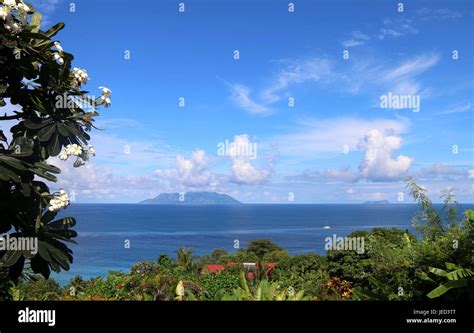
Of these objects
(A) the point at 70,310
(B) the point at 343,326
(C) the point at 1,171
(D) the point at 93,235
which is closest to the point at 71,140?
(C) the point at 1,171

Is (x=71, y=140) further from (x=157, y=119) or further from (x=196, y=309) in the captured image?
(x=157, y=119)

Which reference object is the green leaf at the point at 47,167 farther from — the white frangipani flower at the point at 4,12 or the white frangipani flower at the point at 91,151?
the white frangipani flower at the point at 4,12

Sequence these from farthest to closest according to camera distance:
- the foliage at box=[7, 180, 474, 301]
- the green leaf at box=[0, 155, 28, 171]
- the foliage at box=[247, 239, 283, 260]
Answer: the foliage at box=[247, 239, 283, 260] → the foliage at box=[7, 180, 474, 301] → the green leaf at box=[0, 155, 28, 171]

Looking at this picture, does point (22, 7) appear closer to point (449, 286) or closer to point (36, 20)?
point (36, 20)

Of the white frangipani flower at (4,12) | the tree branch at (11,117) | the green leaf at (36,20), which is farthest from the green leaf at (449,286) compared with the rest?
the white frangipani flower at (4,12)

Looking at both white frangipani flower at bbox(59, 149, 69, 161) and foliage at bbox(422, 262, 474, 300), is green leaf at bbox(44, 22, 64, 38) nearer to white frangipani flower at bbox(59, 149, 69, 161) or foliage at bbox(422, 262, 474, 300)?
white frangipani flower at bbox(59, 149, 69, 161)

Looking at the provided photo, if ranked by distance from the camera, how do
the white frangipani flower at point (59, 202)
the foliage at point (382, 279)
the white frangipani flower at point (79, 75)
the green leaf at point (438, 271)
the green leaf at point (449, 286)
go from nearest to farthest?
the white frangipani flower at point (59, 202) → the white frangipani flower at point (79, 75) → the foliage at point (382, 279) → the green leaf at point (449, 286) → the green leaf at point (438, 271)

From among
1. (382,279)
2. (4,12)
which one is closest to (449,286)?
(382,279)

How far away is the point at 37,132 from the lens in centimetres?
327

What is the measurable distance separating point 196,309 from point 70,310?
938mm

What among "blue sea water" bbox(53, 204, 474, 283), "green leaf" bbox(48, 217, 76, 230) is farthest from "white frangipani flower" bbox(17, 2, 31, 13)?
"blue sea water" bbox(53, 204, 474, 283)

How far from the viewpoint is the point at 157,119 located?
62.7ft

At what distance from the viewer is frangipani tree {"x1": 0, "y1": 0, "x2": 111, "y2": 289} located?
316 cm

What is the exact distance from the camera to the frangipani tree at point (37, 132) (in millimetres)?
3158
